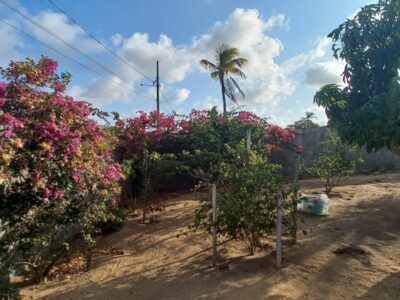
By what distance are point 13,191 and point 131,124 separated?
5390 mm

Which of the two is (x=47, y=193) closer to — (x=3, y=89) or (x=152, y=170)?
(x=3, y=89)

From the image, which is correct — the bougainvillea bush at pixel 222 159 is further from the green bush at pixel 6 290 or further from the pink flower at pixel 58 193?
the green bush at pixel 6 290

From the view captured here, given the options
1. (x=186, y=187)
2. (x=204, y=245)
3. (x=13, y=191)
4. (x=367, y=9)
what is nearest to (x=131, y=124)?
(x=186, y=187)

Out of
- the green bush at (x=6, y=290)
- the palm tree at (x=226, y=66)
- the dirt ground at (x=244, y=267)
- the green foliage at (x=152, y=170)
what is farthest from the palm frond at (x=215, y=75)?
the green bush at (x=6, y=290)

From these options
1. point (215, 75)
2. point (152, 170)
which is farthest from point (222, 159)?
point (215, 75)

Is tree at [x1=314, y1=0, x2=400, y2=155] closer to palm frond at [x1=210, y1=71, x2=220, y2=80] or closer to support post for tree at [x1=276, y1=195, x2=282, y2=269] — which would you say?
support post for tree at [x1=276, y1=195, x2=282, y2=269]

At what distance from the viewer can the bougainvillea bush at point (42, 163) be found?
Answer: 162 inches

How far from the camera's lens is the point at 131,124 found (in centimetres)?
959

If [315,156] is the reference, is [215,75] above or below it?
above

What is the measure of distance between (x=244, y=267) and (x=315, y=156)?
30.7ft

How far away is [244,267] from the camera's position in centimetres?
506

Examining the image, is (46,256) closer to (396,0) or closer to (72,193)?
(72,193)

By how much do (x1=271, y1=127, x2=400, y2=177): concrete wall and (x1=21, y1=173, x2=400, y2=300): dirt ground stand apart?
20.3 ft

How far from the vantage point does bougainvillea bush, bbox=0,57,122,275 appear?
13.5 feet
